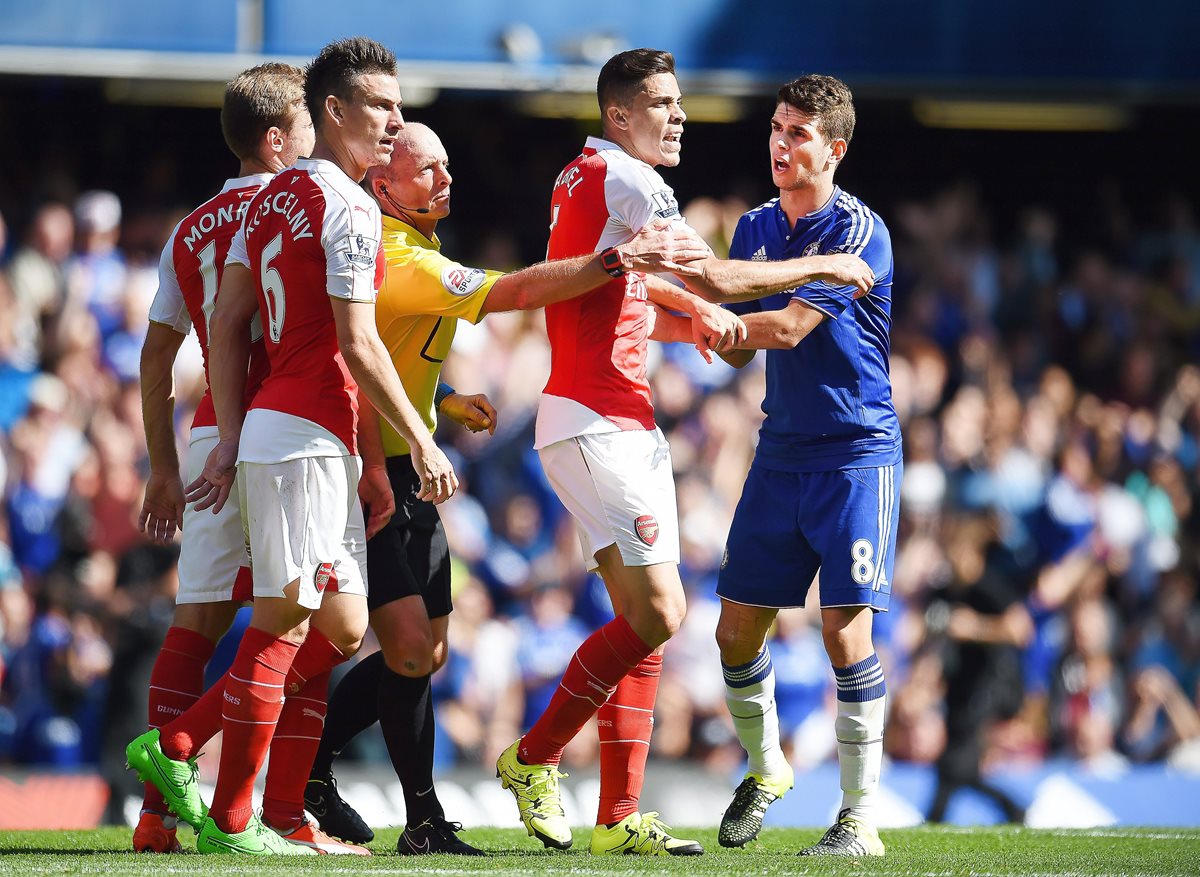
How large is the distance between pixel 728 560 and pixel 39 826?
4396mm

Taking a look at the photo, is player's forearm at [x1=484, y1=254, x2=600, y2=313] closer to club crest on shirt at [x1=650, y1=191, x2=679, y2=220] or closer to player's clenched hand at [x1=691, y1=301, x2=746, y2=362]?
club crest on shirt at [x1=650, y1=191, x2=679, y2=220]

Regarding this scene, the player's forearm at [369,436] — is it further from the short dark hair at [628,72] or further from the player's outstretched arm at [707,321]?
the short dark hair at [628,72]

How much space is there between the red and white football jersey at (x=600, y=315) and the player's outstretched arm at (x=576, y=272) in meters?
0.19

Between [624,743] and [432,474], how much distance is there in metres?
1.29

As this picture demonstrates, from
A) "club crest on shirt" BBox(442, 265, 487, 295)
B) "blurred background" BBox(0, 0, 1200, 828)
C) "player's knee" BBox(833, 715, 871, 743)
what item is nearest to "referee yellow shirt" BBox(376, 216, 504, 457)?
"club crest on shirt" BBox(442, 265, 487, 295)

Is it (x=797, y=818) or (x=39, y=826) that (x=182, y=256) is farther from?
(x=797, y=818)

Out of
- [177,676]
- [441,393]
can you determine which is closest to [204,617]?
[177,676]

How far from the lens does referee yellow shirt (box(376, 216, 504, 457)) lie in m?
5.31

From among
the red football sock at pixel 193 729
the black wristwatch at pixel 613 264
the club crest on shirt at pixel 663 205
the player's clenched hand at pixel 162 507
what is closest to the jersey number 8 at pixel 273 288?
the player's clenched hand at pixel 162 507

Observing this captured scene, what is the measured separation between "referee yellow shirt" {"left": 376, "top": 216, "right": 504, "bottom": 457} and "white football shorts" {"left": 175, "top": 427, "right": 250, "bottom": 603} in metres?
0.59

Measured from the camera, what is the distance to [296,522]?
4969 mm

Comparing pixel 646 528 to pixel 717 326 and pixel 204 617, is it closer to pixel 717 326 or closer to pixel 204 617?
pixel 717 326

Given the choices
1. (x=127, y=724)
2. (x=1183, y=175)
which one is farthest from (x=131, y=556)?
(x=1183, y=175)

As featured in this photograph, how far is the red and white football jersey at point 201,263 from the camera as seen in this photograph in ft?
18.3
